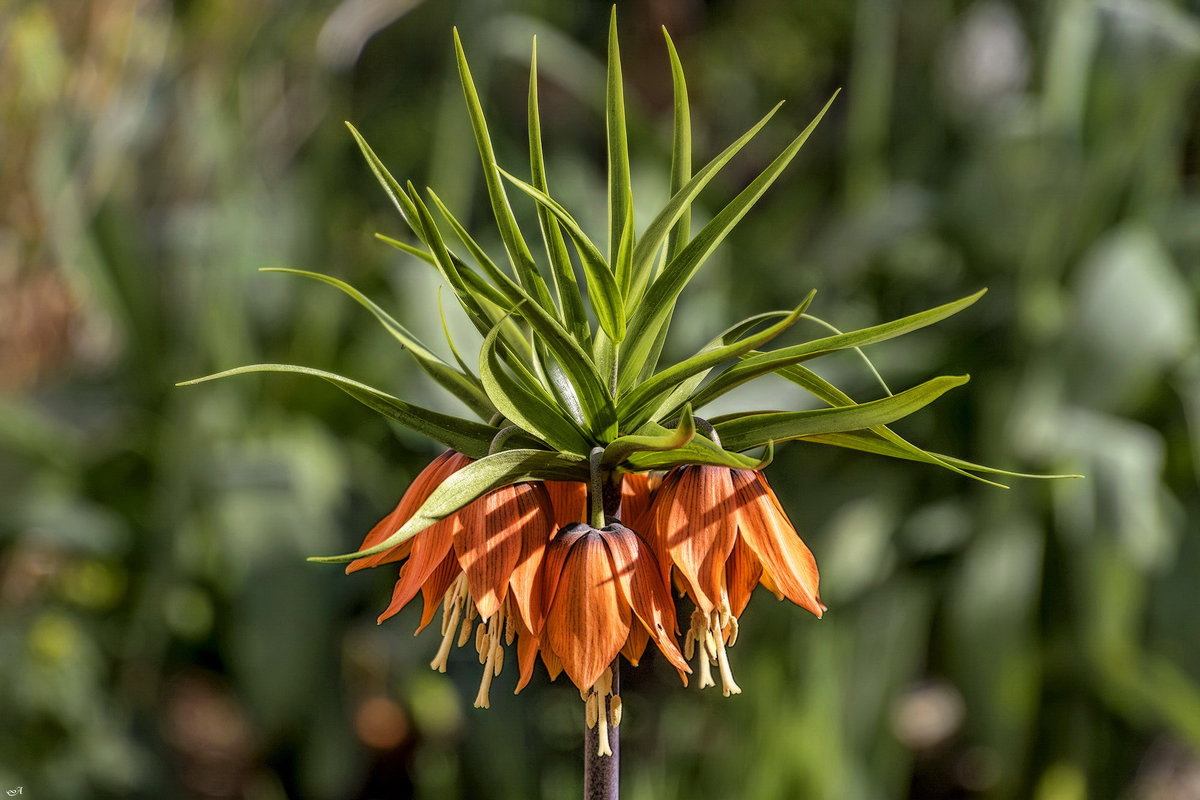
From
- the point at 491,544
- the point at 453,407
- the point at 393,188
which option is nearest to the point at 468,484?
the point at 491,544

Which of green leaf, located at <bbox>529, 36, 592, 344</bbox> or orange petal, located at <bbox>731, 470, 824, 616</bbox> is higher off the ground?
green leaf, located at <bbox>529, 36, 592, 344</bbox>

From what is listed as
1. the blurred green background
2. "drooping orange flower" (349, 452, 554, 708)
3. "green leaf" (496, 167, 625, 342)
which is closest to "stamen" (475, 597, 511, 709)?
"drooping orange flower" (349, 452, 554, 708)

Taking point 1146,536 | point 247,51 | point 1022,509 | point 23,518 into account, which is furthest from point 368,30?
point 1146,536

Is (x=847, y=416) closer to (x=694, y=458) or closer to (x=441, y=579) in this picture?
(x=694, y=458)

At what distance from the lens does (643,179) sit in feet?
6.88

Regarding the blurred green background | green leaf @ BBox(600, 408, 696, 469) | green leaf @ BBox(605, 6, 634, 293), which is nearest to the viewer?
green leaf @ BBox(600, 408, 696, 469)

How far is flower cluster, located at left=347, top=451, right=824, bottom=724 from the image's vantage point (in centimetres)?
33

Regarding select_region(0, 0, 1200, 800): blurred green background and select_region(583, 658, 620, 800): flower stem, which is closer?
select_region(583, 658, 620, 800): flower stem

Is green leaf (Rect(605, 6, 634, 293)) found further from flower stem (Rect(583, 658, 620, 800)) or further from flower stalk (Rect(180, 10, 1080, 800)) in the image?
flower stem (Rect(583, 658, 620, 800))

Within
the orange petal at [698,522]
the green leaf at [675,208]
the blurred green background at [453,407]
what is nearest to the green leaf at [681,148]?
the green leaf at [675,208]

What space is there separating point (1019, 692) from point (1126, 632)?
0.17 metres

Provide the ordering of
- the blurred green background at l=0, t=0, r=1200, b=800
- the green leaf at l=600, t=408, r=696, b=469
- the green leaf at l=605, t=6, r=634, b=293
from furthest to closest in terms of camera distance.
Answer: the blurred green background at l=0, t=0, r=1200, b=800 → the green leaf at l=605, t=6, r=634, b=293 → the green leaf at l=600, t=408, r=696, b=469

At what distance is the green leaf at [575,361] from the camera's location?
1.12ft

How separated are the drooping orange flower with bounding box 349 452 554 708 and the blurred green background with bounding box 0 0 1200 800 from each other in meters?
0.91
